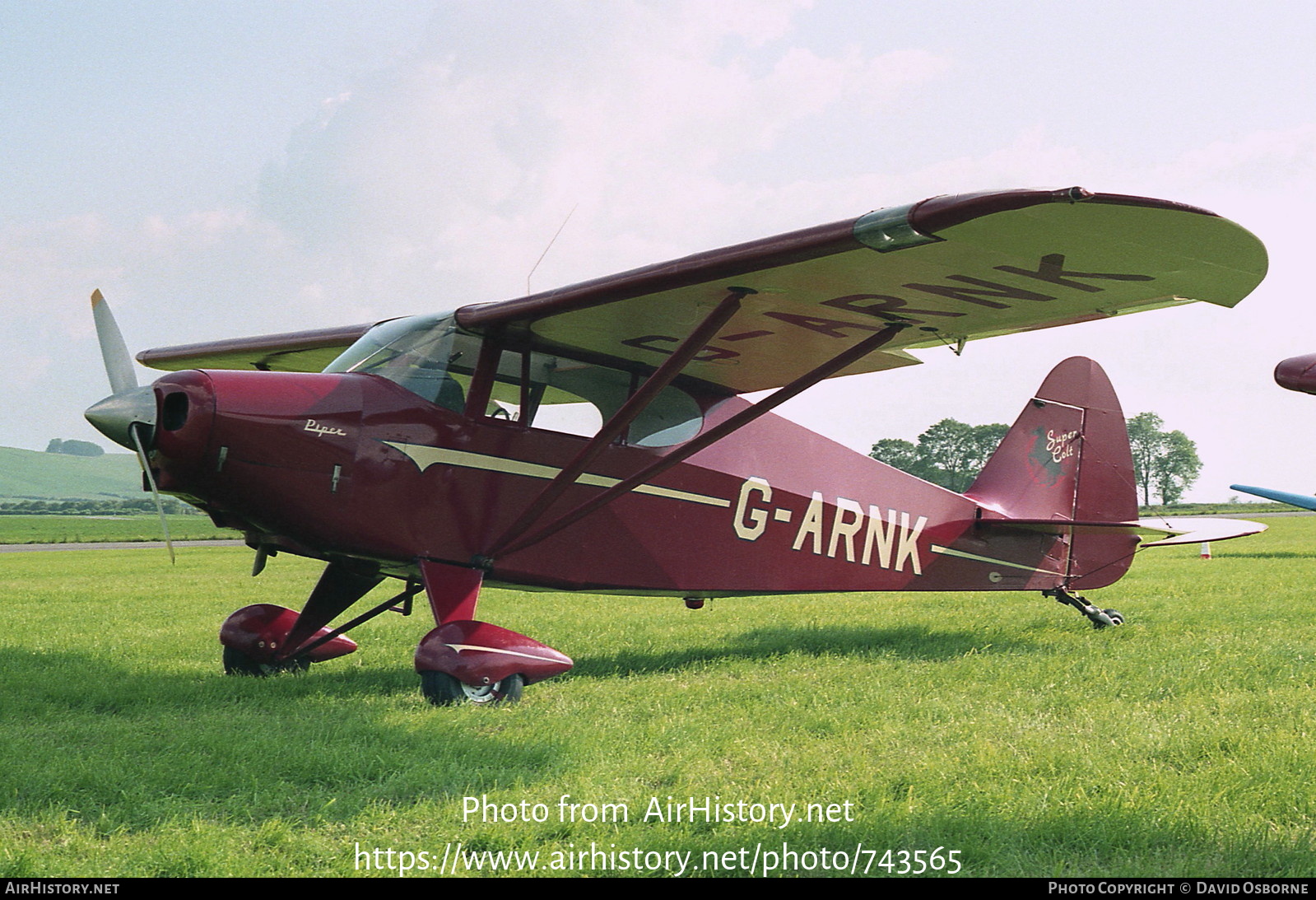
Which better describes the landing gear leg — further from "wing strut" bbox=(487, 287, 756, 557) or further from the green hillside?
the green hillside

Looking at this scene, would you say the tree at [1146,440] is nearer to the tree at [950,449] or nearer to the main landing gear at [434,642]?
the tree at [950,449]

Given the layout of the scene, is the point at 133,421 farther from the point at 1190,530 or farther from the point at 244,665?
the point at 1190,530

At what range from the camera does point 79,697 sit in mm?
5531

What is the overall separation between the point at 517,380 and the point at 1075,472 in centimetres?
592

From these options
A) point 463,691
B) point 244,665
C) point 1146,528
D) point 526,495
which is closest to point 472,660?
point 463,691

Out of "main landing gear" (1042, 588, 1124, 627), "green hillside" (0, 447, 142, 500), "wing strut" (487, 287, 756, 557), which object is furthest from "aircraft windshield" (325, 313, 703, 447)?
"green hillside" (0, 447, 142, 500)

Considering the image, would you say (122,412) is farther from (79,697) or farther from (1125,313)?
(1125,313)

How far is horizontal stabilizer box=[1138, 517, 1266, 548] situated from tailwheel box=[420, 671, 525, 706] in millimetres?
6490

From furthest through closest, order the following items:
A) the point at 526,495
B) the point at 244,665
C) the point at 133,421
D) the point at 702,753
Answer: the point at 244,665 → the point at 526,495 → the point at 133,421 → the point at 702,753

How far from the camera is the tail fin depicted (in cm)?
925

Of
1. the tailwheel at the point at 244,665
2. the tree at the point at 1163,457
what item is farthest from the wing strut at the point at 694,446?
the tree at the point at 1163,457

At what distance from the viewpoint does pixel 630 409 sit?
5.74m

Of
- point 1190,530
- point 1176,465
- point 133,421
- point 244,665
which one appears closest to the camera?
point 133,421
